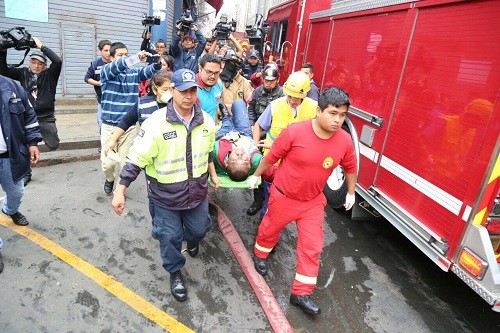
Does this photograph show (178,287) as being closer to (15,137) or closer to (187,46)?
(15,137)

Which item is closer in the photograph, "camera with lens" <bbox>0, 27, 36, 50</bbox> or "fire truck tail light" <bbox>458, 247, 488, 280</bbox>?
"fire truck tail light" <bbox>458, 247, 488, 280</bbox>

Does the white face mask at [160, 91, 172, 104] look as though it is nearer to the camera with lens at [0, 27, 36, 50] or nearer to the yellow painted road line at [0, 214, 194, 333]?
the camera with lens at [0, 27, 36, 50]

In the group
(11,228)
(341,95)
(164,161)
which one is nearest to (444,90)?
(341,95)

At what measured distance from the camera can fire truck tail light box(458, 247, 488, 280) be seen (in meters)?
2.37

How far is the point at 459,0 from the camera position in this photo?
9.09 feet

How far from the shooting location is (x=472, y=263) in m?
2.46

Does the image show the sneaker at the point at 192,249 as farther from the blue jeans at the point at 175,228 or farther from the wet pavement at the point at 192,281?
the blue jeans at the point at 175,228

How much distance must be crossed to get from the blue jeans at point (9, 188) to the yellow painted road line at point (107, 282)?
0.86ft

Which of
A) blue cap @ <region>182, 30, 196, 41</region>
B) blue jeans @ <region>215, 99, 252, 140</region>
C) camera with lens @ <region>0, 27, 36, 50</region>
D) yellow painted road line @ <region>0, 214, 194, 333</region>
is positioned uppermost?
blue cap @ <region>182, 30, 196, 41</region>

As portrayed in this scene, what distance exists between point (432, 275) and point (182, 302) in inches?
102

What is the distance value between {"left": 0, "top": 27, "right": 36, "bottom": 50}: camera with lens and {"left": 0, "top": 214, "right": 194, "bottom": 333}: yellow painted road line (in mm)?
1800

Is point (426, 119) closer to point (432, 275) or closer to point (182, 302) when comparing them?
point (432, 275)

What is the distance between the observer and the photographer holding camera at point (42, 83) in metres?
3.83

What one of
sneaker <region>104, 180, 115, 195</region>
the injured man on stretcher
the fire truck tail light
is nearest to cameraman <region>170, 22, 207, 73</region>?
sneaker <region>104, 180, 115, 195</region>
